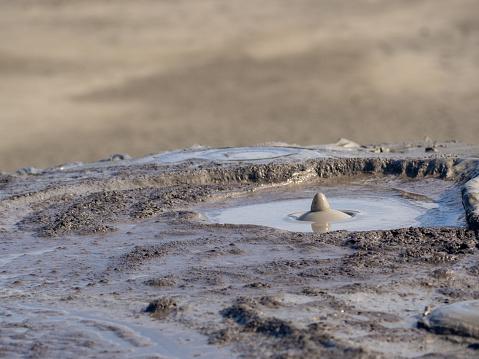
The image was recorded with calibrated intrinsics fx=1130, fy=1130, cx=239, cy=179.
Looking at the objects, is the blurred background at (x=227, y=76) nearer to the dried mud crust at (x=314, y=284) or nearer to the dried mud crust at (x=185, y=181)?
the dried mud crust at (x=185, y=181)

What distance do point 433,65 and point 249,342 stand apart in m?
14.0

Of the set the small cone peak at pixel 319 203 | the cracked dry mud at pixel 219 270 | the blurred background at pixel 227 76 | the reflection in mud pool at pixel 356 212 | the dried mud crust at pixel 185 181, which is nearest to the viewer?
the cracked dry mud at pixel 219 270

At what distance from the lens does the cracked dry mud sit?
5.29 metres

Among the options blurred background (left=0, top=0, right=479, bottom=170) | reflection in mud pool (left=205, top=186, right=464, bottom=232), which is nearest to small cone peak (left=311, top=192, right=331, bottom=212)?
reflection in mud pool (left=205, top=186, right=464, bottom=232)

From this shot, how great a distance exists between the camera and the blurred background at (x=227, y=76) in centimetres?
1539

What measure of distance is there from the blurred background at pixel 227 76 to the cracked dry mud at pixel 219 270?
4.80 m

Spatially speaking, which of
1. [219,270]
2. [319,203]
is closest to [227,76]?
[319,203]

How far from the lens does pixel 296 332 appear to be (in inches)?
206

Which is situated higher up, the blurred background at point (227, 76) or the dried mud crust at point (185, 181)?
the blurred background at point (227, 76)

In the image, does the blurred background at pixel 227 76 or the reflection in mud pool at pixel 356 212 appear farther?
the blurred background at pixel 227 76

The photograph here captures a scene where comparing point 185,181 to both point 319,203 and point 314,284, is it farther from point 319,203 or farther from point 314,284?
point 314,284

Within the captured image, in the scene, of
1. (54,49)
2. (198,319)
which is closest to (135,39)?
(54,49)

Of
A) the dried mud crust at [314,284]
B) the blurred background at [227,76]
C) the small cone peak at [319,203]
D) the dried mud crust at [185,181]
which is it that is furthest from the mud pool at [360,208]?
the blurred background at [227,76]

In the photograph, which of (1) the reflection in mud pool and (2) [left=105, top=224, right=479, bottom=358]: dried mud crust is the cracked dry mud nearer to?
(2) [left=105, top=224, right=479, bottom=358]: dried mud crust
